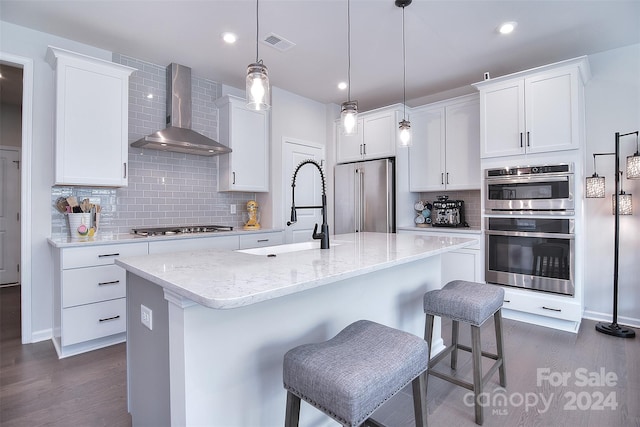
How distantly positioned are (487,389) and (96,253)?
3.09 metres

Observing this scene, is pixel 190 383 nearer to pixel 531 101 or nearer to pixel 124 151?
pixel 124 151

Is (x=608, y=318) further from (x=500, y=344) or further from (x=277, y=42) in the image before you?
(x=277, y=42)

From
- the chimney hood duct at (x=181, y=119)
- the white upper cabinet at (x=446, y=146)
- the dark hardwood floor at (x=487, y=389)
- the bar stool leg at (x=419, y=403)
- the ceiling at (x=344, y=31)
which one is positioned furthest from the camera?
the white upper cabinet at (x=446, y=146)

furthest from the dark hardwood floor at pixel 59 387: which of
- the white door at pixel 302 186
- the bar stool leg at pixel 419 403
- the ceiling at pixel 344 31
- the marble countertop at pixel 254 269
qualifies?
the ceiling at pixel 344 31

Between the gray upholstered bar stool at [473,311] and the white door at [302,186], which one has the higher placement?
the white door at [302,186]

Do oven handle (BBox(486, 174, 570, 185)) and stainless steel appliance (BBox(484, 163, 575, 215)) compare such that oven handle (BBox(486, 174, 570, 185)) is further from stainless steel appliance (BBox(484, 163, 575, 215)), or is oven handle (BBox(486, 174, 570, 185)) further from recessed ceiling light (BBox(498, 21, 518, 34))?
recessed ceiling light (BBox(498, 21, 518, 34))

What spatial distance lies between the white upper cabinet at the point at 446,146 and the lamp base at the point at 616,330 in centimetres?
178

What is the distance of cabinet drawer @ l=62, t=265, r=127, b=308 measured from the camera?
260 cm

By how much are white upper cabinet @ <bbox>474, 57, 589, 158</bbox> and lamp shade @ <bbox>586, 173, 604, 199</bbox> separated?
39cm

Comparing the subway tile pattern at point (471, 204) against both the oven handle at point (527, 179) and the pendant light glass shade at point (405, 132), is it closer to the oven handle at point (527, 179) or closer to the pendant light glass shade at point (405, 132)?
the oven handle at point (527, 179)

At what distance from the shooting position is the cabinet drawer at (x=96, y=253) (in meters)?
2.61

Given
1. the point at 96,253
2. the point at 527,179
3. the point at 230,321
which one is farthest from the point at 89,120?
the point at 527,179

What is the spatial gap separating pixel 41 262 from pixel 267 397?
2701mm

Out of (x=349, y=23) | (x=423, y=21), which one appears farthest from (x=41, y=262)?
(x=423, y=21)
